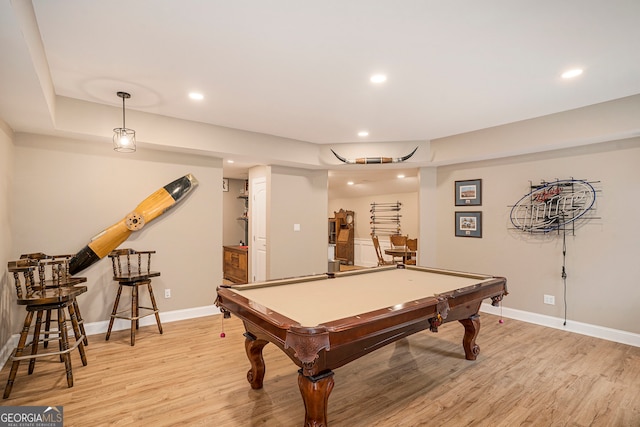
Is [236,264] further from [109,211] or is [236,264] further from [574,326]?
[574,326]

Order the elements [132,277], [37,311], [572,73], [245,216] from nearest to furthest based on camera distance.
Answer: [37,311]
[572,73]
[132,277]
[245,216]

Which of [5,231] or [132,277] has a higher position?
[5,231]

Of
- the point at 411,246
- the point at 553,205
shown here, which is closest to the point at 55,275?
the point at 553,205

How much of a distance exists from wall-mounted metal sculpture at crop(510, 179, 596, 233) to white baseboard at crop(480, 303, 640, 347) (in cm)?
111

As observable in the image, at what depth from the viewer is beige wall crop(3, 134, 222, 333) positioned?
3.32 metres

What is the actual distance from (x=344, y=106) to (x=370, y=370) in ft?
8.51

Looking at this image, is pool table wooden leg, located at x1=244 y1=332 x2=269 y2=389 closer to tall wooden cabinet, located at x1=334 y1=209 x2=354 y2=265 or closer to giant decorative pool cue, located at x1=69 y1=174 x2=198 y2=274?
giant decorative pool cue, located at x1=69 y1=174 x2=198 y2=274

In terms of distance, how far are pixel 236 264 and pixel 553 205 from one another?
210 inches

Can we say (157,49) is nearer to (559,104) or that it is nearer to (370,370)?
(370,370)

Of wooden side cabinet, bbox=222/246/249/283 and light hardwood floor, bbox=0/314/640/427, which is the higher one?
wooden side cabinet, bbox=222/246/249/283

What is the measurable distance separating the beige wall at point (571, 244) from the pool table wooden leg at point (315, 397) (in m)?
3.69

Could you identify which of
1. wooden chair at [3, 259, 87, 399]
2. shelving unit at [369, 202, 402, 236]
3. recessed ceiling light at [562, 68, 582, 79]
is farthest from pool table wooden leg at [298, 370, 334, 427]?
shelving unit at [369, 202, 402, 236]

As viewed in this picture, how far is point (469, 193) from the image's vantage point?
4.81 metres

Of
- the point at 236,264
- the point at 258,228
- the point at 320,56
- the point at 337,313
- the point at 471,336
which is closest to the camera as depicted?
the point at 337,313
